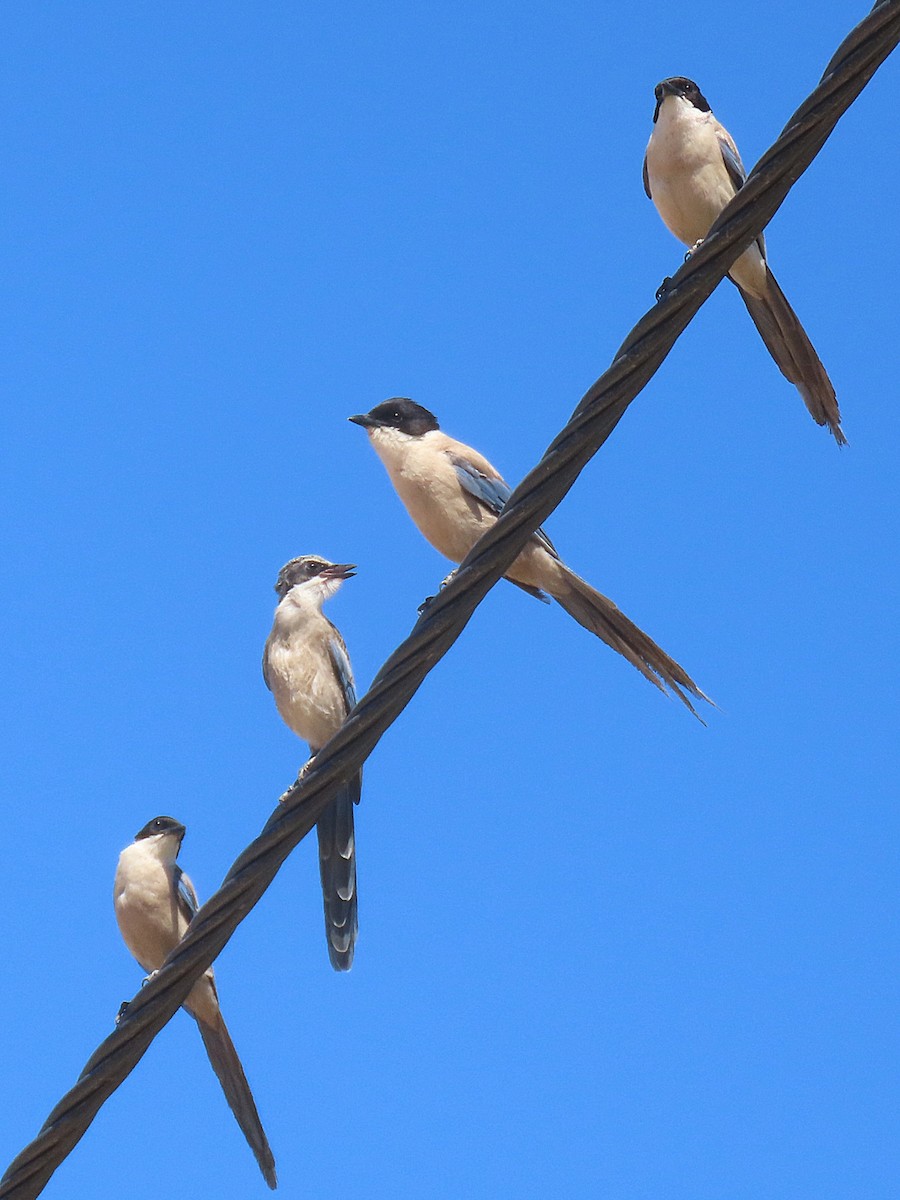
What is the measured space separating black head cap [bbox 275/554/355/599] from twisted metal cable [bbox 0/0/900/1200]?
12.7 feet

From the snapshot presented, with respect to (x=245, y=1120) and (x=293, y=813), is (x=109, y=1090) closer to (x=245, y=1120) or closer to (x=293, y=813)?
(x=293, y=813)

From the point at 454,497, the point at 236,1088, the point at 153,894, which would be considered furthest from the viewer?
the point at 153,894

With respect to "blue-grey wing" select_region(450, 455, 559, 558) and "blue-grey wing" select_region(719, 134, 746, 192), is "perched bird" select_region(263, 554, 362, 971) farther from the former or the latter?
"blue-grey wing" select_region(719, 134, 746, 192)

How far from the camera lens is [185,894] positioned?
7.79 meters

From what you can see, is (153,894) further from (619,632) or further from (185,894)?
(619,632)

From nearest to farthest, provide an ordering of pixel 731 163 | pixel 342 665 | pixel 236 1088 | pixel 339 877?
pixel 236 1088
pixel 339 877
pixel 731 163
pixel 342 665

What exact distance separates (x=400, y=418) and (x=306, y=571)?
132cm

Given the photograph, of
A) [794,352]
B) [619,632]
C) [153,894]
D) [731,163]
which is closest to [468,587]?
[619,632]

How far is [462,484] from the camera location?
20.2ft

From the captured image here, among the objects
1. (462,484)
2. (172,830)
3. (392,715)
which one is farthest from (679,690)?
(172,830)

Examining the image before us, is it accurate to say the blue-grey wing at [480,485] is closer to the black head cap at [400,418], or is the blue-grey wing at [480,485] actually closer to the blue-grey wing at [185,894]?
the black head cap at [400,418]

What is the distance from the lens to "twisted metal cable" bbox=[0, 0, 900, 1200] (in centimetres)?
335

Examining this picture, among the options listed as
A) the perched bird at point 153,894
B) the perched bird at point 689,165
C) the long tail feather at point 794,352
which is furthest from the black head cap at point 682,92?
the perched bird at point 153,894

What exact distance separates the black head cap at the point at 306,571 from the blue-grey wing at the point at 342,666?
0.26 m
